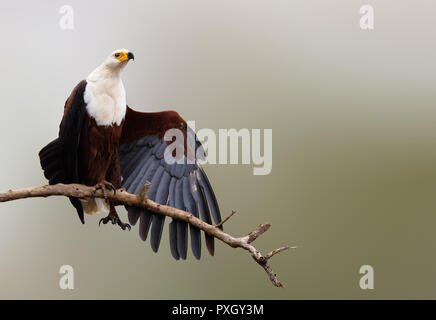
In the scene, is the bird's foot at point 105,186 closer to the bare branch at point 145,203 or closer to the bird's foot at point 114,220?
the bare branch at point 145,203

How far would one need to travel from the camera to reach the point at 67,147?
26.7 feet

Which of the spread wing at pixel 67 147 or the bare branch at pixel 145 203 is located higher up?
the spread wing at pixel 67 147

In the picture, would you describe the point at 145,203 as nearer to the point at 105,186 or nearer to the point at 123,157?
the point at 105,186

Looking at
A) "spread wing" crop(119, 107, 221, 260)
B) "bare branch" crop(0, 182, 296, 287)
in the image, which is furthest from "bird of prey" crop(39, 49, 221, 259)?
"bare branch" crop(0, 182, 296, 287)

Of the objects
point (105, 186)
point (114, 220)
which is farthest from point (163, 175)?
point (105, 186)

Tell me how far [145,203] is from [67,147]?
1.11 meters

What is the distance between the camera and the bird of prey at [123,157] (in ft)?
26.7

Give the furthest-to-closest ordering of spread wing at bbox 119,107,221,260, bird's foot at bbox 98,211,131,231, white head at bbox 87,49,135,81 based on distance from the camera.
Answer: spread wing at bbox 119,107,221,260
bird's foot at bbox 98,211,131,231
white head at bbox 87,49,135,81

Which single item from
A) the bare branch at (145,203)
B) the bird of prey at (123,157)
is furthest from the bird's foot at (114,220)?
the bare branch at (145,203)

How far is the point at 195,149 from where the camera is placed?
916cm

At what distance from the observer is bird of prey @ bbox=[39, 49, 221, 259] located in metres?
8.15

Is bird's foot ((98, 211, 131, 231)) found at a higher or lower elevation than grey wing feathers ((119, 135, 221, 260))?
lower

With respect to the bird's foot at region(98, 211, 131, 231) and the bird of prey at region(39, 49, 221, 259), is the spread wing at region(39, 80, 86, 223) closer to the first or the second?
the bird of prey at region(39, 49, 221, 259)

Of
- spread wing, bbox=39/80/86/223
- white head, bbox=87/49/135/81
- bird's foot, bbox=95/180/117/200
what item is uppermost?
white head, bbox=87/49/135/81
